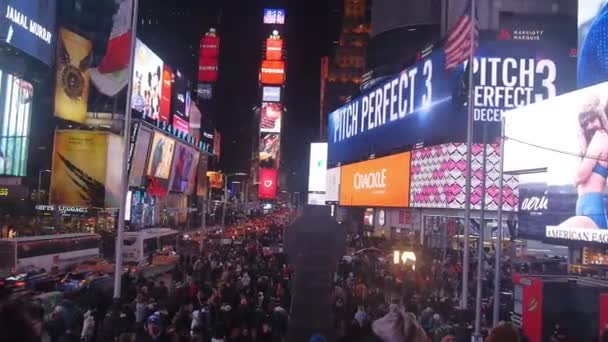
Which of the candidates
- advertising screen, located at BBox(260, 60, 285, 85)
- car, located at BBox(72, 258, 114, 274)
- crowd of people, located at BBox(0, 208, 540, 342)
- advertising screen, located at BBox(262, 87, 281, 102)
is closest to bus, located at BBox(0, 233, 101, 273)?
car, located at BBox(72, 258, 114, 274)

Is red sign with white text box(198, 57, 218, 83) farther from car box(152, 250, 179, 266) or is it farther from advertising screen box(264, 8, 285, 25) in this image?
car box(152, 250, 179, 266)

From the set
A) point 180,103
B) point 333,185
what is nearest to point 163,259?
point 180,103

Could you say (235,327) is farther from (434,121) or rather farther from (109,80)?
(434,121)

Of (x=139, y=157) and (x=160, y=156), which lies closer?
(x=139, y=157)

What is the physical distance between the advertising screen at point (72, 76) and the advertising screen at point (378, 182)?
79.4 feet

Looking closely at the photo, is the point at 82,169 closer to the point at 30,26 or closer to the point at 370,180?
the point at 30,26

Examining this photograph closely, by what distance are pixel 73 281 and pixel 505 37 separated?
29974 millimetres

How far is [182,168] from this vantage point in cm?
6250

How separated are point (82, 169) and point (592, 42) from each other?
36.8 m

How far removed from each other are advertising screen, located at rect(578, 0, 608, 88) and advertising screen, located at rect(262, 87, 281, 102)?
296ft

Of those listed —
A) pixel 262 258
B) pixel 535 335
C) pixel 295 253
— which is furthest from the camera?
pixel 262 258

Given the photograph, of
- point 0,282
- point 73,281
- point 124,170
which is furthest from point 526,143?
point 0,282

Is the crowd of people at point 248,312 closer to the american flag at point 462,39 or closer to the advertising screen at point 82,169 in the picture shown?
the american flag at point 462,39

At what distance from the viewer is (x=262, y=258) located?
82.4ft
